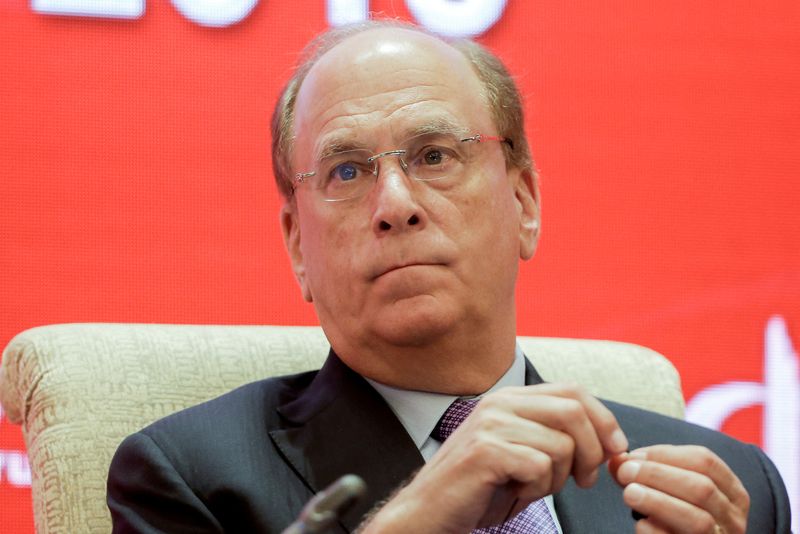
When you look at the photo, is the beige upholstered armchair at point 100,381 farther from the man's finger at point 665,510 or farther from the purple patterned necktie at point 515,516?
the man's finger at point 665,510

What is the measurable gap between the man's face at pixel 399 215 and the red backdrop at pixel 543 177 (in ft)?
1.54

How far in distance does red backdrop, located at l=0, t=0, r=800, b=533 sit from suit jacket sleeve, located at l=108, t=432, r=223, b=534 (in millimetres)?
697

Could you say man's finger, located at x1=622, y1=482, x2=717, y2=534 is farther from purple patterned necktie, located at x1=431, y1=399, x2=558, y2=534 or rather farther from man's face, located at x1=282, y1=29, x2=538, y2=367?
man's face, located at x1=282, y1=29, x2=538, y2=367

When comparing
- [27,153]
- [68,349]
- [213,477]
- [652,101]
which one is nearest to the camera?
[213,477]

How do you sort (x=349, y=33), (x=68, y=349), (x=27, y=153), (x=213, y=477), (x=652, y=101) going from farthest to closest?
(x=652, y=101), (x=27, y=153), (x=349, y=33), (x=68, y=349), (x=213, y=477)

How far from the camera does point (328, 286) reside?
1.84m

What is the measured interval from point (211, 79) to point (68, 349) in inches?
33.4

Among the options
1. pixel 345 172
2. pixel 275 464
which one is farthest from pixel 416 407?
pixel 345 172

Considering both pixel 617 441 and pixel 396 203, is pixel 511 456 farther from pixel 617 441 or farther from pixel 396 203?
pixel 396 203

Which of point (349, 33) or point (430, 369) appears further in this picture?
point (349, 33)

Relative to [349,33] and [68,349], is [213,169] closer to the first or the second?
[349,33]

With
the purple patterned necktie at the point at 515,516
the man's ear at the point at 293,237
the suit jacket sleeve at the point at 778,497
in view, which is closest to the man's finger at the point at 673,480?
the purple patterned necktie at the point at 515,516

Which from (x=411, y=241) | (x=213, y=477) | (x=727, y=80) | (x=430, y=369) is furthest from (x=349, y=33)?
(x=727, y=80)

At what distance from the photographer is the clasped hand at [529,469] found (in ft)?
4.26
